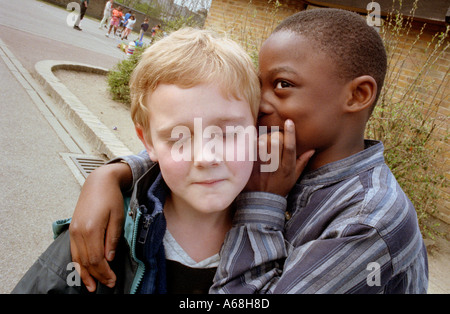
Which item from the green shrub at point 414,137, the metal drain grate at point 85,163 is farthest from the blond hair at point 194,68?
the green shrub at point 414,137

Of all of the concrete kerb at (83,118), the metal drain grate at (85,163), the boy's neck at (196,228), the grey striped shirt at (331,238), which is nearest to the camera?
the grey striped shirt at (331,238)

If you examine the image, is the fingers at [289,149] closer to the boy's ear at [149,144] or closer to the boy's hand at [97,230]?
the boy's ear at [149,144]

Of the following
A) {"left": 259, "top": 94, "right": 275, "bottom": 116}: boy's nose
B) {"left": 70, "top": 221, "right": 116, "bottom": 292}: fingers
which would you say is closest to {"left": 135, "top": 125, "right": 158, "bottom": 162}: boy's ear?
{"left": 70, "top": 221, "right": 116, "bottom": 292}: fingers

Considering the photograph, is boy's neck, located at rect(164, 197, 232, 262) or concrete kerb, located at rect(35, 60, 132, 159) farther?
concrete kerb, located at rect(35, 60, 132, 159)

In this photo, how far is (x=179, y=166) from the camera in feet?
3.87

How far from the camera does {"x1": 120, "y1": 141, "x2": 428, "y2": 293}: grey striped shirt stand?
1013 mm

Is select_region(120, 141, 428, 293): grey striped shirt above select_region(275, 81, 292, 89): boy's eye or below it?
below

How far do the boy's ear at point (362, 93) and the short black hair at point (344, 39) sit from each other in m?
0.03

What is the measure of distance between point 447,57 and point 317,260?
4.83 metres

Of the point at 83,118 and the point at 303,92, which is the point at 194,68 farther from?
the point at 83,118

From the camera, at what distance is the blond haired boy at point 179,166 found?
3.85ft

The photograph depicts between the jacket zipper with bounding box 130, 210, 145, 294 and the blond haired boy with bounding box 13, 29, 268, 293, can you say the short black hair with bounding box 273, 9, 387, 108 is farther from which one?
the jacket zipper with bounding box 130, 210, 145, 294
